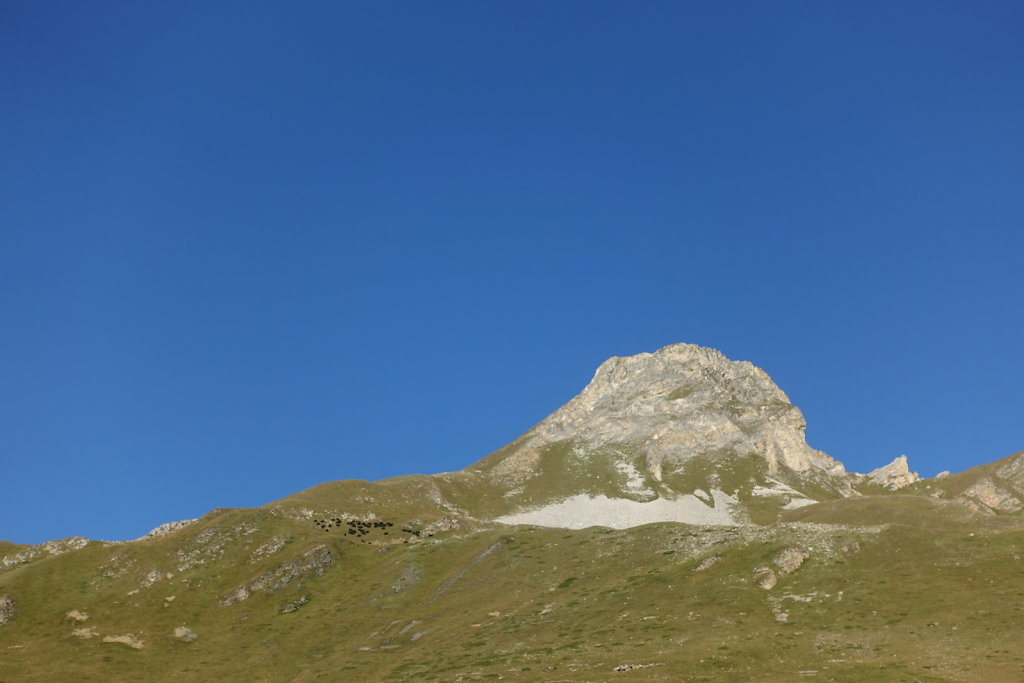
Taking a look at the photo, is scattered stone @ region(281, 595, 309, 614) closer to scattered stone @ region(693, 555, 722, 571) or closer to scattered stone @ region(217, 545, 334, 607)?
scattered stone @ region(217, 545, 334, 607)

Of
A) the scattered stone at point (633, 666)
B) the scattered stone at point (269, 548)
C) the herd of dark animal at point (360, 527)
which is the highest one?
the herd of dark animal at point (360, 527)

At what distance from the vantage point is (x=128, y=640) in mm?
95375

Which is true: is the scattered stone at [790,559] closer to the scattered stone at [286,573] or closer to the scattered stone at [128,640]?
the scattered stone at [286,573]

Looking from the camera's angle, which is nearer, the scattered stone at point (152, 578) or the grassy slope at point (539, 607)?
the grassy slope at point (539, 607)

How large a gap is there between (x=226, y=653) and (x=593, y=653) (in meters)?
50.3

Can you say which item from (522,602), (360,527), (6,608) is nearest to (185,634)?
(6,608)

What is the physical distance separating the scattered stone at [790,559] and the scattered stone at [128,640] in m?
77.3

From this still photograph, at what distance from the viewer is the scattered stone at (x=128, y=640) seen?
9394 centimetres

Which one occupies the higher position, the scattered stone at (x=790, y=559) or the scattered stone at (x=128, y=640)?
the scattered stone at (x=128, y=640)

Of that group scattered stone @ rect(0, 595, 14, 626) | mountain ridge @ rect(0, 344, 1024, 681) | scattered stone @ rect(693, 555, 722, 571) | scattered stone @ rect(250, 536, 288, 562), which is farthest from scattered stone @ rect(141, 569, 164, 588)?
scattered stone @ rect(693, 555, 722, 571)

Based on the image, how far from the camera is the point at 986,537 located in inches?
2936

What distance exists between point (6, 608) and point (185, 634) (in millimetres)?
26634

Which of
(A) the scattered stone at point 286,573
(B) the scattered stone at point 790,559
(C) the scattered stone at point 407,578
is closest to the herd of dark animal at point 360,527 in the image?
(A) the scattered stone at point 286,573

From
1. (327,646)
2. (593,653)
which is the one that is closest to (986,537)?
(593,653)
